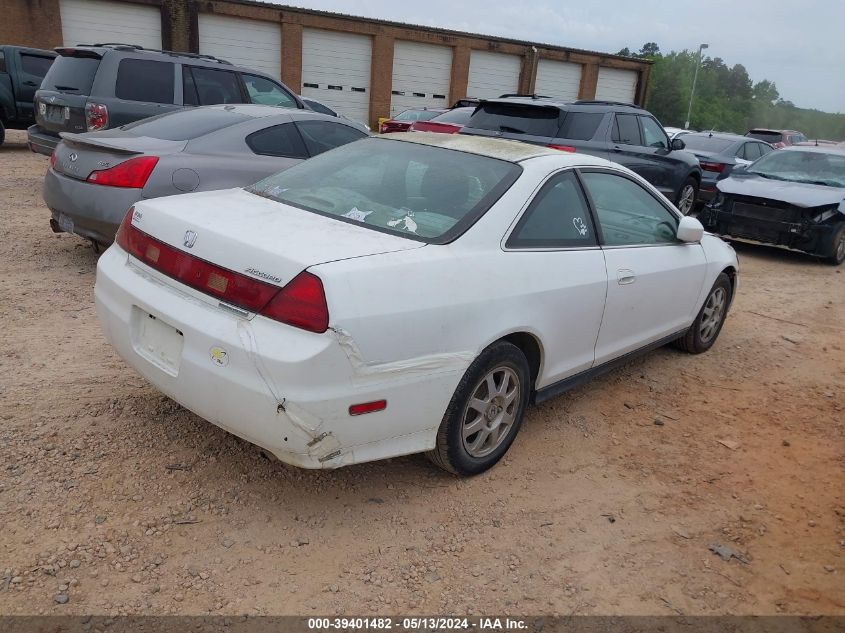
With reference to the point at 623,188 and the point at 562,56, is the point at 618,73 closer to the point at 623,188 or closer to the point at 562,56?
the point at 562,56

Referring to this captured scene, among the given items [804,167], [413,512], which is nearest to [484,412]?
[413,512]

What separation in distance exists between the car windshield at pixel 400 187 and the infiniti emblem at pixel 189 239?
2.00 ft

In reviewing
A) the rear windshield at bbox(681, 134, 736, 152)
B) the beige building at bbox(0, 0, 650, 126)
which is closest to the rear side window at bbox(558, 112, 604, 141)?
the rear windshield at bbox(681, 134, 736, 152)

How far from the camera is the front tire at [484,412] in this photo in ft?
10.0

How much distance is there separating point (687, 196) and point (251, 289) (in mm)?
10152

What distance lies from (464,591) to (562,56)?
3123cm

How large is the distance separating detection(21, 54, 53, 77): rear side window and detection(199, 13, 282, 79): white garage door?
10215 mm

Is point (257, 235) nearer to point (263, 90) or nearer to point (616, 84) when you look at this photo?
point (263, 90)

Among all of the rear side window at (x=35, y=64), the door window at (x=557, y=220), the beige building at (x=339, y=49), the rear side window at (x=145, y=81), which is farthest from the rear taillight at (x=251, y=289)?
the beige building at (x=339, y=49)

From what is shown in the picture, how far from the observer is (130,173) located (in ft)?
17.0

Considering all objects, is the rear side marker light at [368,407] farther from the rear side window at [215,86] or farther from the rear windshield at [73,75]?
the rear windshield at [73,75]

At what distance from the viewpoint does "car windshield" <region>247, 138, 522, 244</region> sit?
3.19 m

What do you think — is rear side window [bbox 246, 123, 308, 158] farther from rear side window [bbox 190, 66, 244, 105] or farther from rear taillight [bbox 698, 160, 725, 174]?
rear taillight [bbox 698, 160, 725, 174]

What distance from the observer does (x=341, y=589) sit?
2.58 meters
